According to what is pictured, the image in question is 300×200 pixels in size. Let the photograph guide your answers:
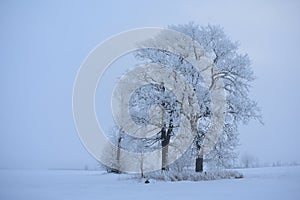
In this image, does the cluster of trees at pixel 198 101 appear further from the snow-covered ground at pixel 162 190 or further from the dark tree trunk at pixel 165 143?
the snow-covered ground at pixel 162 190

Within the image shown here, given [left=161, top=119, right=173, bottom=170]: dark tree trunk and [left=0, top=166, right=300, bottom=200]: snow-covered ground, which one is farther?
[left=161, top=119, right=173, bottom=170]: dark tree trunk

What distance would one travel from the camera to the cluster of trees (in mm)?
23078

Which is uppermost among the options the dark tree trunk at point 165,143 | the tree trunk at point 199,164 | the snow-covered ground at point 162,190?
the dark tree trunk at point 165,143

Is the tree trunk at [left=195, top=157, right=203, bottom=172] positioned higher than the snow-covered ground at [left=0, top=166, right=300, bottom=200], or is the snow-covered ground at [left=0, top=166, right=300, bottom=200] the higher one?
the tree trunk at [left=195, top=157, right=203, bottom=172]

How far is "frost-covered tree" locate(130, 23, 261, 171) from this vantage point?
2314 cm

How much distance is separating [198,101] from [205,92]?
784 millimetres

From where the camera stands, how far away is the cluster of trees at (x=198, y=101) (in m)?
23.1

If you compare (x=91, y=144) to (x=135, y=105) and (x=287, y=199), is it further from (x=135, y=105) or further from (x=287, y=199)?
(x=287, y=199)

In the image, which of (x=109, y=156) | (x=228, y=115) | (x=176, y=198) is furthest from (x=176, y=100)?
(x=109, y=156)

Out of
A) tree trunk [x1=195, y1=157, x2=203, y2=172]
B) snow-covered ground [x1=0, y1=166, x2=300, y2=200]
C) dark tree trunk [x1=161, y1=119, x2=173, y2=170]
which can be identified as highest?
dark tree trunk [x1=161, y1=119, x2=173, y2=170]

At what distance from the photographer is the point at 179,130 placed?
22.9 metres

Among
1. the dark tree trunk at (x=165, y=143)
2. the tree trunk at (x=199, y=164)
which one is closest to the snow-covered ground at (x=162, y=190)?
the tree trunk at (x=199, y=164)

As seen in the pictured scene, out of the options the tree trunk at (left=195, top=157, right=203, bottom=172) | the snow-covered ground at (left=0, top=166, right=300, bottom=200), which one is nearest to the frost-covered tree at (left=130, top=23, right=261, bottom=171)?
the tree trunk at (left=195, top=157, right=203, bottom=172)

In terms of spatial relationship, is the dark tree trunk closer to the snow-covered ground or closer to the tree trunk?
the tree trunk
